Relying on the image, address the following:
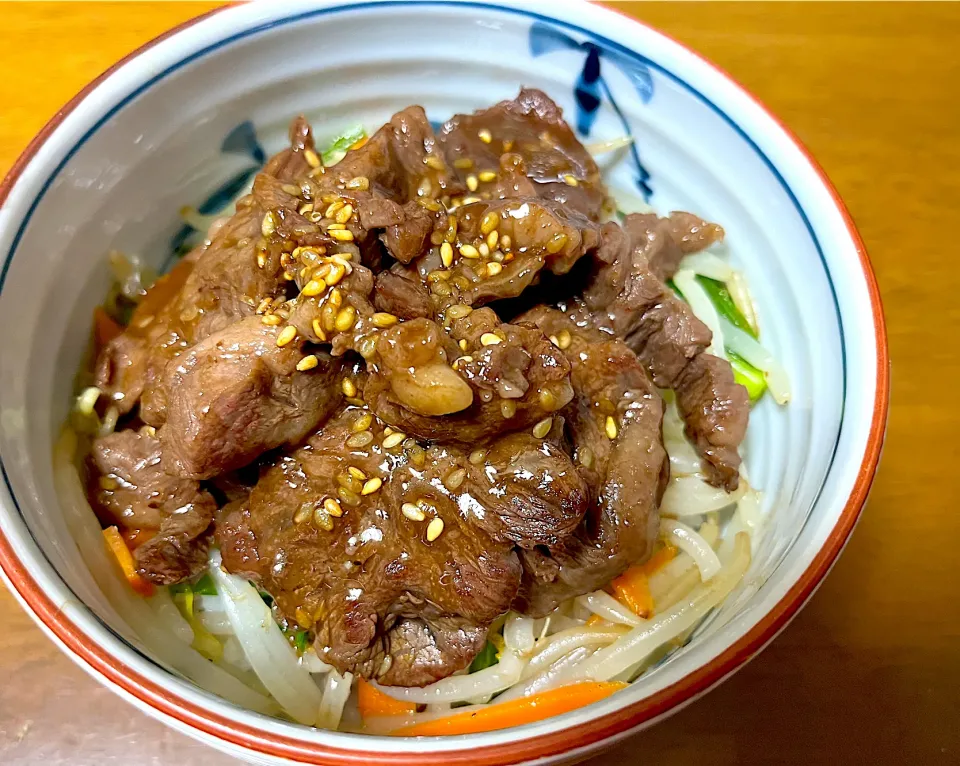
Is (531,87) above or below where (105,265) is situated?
above

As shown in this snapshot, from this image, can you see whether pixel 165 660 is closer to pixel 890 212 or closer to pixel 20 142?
pixel 20 142

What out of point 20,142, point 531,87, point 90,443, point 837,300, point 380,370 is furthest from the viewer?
point 20,142

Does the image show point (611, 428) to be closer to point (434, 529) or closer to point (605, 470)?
point (605, 470)

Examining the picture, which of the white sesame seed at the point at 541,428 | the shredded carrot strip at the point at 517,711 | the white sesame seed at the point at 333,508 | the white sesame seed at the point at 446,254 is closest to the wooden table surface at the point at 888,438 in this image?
the shredded carrot strip at the point at 517,711

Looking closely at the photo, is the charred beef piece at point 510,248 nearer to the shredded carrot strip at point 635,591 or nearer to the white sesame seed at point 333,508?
the white sesame seed at point 333,508

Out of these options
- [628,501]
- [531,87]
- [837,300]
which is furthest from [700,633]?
[531,87]

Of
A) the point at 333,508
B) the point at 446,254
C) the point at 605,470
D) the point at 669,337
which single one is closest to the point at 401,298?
the point at 446,254

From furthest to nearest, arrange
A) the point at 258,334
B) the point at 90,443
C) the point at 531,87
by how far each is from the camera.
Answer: the point at 531,87
the point at 90,443
the point at 258,334
